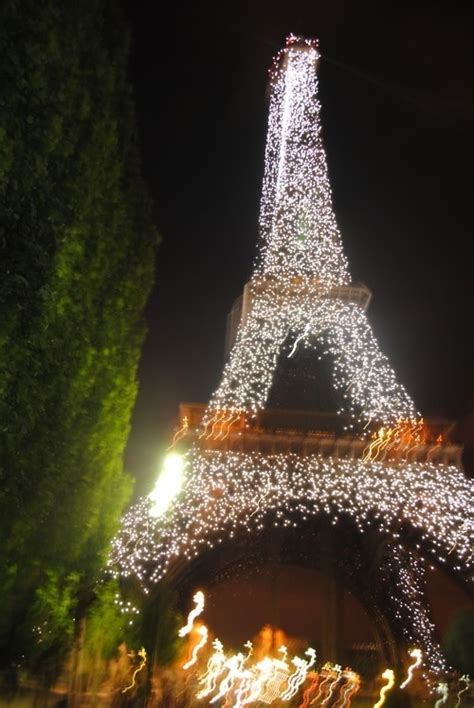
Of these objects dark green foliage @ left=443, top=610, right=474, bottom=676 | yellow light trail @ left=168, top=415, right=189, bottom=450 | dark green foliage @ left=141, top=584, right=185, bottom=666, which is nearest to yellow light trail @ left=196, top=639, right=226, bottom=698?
dark green foliage @ left=141, top=584, right=185, bottom=666

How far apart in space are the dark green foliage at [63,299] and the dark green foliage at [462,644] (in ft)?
41.9

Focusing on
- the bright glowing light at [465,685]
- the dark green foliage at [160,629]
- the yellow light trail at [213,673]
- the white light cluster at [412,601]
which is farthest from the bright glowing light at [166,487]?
the white light cluster at [412,601]

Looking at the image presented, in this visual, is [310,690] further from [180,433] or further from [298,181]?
[298,181]

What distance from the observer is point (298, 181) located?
21.9 metres

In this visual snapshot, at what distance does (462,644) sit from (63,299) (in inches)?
686

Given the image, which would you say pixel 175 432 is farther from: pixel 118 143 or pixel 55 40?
pixel 55 40

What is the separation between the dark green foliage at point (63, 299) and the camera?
7.50 metres

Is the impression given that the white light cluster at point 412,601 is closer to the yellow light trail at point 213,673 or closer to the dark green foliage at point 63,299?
the yellow light trail at point 213,673

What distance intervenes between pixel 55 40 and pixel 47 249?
237 cm

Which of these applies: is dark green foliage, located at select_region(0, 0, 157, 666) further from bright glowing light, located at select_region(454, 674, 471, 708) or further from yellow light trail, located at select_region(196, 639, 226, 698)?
yellow light trail, located at select_region(196, 639, 226, 698)

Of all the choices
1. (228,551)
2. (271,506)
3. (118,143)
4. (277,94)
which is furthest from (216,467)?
(118,143)

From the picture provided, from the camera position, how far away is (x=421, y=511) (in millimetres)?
26203

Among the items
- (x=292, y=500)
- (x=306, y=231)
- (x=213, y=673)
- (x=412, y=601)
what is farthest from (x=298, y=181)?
(x=412, y=601)

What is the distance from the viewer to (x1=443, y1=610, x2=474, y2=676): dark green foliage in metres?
20.3
